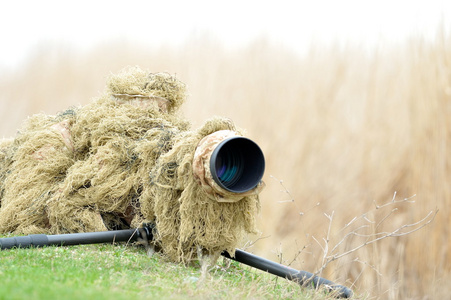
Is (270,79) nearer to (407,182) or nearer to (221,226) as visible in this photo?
(407,182)

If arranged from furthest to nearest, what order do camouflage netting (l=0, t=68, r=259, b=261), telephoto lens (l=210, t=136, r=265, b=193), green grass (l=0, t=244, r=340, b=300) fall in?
camouflage netting (l=0, t=68, r=259, b=261)
telephoto lens (l=210, t=136, r=265, b=193)
green grass (l=0, t=244, r=340, b=300)

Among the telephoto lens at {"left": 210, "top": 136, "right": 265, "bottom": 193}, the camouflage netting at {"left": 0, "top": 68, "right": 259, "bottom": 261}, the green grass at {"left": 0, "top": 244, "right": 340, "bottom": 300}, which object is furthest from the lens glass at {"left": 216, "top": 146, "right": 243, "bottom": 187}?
the green grass at {"left": 0, "top": 244, "right": 340, "bottom": 300}

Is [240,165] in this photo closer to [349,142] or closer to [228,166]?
[228,166]

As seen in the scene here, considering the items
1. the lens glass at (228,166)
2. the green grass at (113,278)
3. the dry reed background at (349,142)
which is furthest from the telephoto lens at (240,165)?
the dry reed background at (349,142)

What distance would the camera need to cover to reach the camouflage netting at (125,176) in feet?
12.5

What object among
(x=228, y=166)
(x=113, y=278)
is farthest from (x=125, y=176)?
(x=113, y=278)

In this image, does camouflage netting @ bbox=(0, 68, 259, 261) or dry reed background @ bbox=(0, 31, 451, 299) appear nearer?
camouflage netting @ bbox=(0, 68, 259, 261)

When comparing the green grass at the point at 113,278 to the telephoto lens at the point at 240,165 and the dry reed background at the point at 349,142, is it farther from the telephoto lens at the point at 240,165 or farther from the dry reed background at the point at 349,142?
the dry reed background at the point at 349,142

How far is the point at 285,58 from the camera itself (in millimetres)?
7434

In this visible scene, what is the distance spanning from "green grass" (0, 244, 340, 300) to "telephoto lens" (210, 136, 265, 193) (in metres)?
→ 0.60

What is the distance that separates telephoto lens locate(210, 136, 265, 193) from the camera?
3.67 m

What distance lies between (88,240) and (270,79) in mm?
4043

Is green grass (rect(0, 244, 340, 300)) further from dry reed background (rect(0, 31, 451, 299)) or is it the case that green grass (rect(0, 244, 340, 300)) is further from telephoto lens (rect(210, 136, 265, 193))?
dry reed background (rect(0, 31, 451, 299))

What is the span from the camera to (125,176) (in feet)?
14.4
